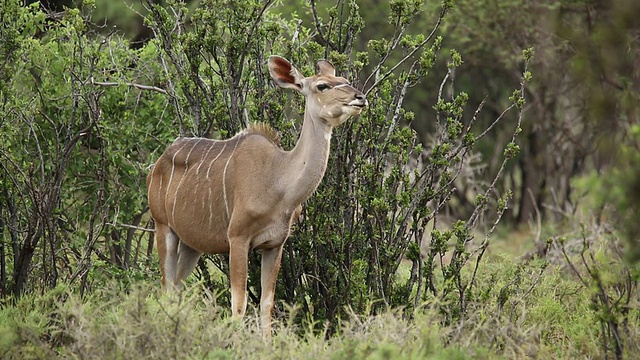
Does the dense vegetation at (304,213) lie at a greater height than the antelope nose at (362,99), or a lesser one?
lesser

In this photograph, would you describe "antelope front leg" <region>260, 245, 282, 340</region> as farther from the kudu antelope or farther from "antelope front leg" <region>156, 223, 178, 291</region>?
"antelope front leg" <region>156, 223, 178, 291</region>

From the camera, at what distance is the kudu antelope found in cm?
599

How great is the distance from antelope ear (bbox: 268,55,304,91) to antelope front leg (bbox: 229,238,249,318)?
923mm

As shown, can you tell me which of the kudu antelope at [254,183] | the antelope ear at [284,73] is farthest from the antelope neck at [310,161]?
the antelope ear at [284,73]

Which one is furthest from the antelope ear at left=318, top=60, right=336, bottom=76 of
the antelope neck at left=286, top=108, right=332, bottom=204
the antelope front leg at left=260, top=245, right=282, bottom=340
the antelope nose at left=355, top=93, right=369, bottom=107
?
the antelope front leg at left=260, top=245, right=282, bottom=340

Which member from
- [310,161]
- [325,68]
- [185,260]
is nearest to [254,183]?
[310,161]

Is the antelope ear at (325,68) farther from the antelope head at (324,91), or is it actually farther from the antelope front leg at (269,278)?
the antelope front leg at (269,278)

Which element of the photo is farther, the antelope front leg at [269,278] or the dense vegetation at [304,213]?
the antelope front leg at [269,278]

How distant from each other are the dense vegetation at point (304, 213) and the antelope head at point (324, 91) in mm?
226

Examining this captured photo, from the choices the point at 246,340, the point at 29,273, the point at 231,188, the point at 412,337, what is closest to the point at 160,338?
the point at 246,340

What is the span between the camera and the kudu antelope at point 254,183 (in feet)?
19.7

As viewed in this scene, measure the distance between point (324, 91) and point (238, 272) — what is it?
3.68 ft

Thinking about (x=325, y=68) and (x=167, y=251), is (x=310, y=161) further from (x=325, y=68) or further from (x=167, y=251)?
(x=167, y=251)

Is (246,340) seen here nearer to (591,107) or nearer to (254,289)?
(254,289)
